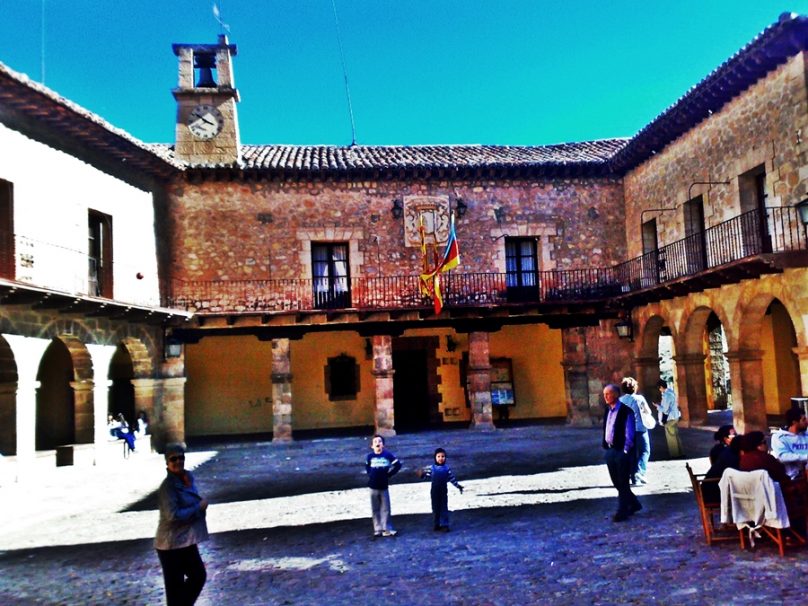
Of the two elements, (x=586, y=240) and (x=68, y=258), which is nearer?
(x=68, y=258)

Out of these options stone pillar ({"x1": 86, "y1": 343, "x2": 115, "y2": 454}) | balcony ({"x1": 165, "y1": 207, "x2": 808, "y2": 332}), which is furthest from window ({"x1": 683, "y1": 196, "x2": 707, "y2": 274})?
stone pillar ({"x1": 86, "y1": 343, "x2": 115, "y2": 454})

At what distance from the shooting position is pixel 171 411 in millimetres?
16266

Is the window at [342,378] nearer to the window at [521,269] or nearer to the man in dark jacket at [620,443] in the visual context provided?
the window at [521,269]

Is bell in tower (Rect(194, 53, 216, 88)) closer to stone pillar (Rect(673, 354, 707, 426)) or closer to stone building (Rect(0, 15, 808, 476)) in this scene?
stone building (Rect(0, 15, 808, 476))

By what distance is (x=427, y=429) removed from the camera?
1764cm

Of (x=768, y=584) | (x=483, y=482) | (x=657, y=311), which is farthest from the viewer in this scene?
(x=657, y=311)

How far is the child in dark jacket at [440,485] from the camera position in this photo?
22.5 feet

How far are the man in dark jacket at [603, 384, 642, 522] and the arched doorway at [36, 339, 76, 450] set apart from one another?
14.1 m

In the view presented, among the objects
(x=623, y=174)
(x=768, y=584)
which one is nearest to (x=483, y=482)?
(x=768, y=584)

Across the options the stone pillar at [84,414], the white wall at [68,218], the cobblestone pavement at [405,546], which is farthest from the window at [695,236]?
the stone pillar at [84,414]

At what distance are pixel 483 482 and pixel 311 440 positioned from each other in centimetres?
738

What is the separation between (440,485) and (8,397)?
29.2ft

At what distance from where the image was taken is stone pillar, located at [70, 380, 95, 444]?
13.8 meters

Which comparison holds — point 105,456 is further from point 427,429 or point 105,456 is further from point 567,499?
point 567,499
